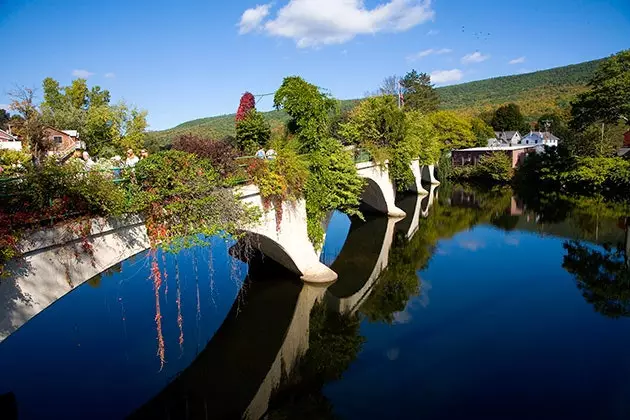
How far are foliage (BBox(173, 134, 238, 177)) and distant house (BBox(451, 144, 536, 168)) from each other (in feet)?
128

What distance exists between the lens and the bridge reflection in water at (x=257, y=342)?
8.18m

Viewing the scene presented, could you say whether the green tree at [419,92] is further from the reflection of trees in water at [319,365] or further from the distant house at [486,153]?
the reflection of trees in water at [319,365]

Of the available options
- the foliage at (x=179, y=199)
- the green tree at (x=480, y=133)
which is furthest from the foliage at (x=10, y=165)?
the green tree at (x=480, y=133)

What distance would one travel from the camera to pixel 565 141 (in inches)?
1503

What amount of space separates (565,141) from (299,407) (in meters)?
39.7

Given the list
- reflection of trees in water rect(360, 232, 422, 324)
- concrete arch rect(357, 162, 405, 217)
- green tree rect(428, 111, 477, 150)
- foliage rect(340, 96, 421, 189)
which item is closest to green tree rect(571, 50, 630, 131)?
foliage rect(340, 96, 421, 189)

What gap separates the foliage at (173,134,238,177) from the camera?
1000 cm

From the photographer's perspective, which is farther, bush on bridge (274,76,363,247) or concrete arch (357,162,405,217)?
concrete arch (357,162,405,217)

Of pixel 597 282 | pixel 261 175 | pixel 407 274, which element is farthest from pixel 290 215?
pixel 597 282

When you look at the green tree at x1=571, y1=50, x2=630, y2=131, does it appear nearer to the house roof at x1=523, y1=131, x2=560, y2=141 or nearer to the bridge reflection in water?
the bridge reflection in water

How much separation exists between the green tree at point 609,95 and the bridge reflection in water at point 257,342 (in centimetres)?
2401

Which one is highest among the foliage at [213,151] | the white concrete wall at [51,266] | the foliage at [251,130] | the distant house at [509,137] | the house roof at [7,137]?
the house roof at [7,137]

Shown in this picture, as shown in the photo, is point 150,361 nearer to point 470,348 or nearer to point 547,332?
point 470,348

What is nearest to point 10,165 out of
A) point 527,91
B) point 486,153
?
point 486,153
